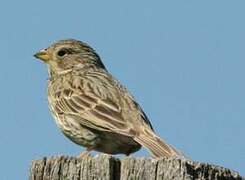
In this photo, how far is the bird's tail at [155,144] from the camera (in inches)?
308

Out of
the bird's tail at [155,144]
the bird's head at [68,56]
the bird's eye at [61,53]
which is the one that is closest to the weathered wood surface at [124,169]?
the bird's tail at [155,144]

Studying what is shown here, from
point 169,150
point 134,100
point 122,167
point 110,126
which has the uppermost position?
point 134,100

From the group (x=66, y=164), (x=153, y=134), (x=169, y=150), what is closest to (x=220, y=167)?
(x=66, y=164)

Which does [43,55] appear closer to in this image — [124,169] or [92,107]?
[92,107]

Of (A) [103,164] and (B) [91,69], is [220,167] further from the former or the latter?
(B) [91,69]

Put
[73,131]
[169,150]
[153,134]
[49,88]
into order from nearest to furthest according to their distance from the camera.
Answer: [169,150]
[153,134]
[73,131]
[49,88]

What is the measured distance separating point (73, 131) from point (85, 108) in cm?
37

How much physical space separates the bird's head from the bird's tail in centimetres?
299

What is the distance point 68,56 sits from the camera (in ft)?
38.0

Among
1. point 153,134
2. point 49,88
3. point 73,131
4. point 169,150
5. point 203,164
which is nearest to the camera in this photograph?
point 203,164

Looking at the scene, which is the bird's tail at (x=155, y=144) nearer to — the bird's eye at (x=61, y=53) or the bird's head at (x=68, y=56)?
the bird's head at (x=68, y=56)

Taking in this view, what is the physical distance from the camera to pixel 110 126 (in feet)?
29.0

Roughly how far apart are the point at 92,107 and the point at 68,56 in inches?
85.7

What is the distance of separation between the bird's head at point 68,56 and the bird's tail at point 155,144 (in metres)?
2.99
